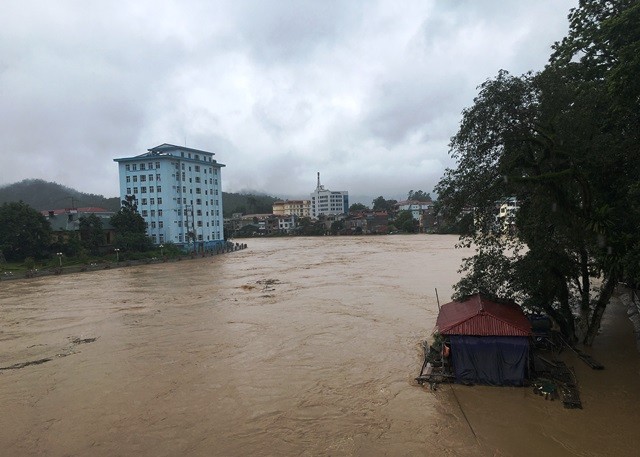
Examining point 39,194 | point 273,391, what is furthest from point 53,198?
point 273,391

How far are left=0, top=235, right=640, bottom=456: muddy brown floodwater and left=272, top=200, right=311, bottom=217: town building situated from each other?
116219mm

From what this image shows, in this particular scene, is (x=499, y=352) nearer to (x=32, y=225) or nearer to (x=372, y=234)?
(x=32, y=225)

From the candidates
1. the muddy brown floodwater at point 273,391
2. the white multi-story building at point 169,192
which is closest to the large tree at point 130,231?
the white multi-story building at point 169,192

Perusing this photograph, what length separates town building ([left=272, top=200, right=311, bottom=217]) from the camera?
138875 mm

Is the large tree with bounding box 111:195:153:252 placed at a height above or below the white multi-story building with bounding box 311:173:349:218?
below

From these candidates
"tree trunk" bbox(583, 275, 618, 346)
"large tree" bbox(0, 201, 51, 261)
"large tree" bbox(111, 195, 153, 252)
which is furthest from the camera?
"large tree" bbox(111, 195, 153, 252)

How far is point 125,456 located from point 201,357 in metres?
5.82

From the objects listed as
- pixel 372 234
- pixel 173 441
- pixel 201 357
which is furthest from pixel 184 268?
pixel 372 234

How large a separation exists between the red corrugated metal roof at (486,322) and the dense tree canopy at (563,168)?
2.10 metres

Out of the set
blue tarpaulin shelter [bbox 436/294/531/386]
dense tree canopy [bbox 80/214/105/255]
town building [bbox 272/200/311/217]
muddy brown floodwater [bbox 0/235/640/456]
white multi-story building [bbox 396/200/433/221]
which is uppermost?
town building [bbox 272/200/311/217]

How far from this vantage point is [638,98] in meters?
8.99

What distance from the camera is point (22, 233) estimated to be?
41.2 metres

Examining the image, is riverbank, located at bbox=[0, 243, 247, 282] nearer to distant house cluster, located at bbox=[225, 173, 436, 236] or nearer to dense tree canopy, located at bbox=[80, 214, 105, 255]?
dense tree canopy, located at bbox=[80, 214, 105, 255]

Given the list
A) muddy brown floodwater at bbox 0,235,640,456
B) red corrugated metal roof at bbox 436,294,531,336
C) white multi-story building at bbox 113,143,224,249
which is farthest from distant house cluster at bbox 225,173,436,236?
red corrugated metal roof at bbox 436,294,531,336
